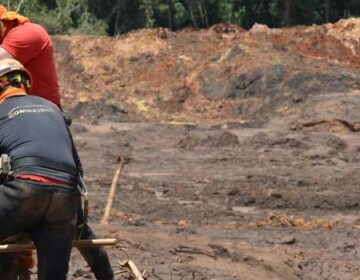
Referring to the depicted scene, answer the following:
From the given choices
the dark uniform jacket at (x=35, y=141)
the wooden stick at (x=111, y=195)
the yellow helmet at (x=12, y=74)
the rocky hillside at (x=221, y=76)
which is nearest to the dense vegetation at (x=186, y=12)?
the rocky hillside at (x=221, y=76)

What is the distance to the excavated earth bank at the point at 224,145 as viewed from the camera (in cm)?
892

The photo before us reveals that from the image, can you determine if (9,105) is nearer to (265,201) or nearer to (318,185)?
(265,201)

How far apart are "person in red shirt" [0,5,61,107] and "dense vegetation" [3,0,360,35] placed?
31.8 m

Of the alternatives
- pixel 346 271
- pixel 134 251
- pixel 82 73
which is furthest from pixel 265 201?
pixel 82 73

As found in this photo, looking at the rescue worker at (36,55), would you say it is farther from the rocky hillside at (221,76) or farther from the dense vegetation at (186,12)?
the dense vegetation at (186,12)

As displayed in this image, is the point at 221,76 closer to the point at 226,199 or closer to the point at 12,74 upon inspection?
the point at 226,199

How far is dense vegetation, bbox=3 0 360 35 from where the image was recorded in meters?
38.5

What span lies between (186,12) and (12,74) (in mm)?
34863

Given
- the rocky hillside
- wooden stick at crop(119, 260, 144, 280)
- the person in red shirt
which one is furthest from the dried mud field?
the rocky hillside

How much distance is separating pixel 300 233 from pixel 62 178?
22.4ft

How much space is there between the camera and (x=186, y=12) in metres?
39.2

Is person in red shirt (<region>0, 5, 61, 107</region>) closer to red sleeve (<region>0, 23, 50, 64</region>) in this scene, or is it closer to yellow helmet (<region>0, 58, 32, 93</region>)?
red sleeve (<region>0, 23, 50, 64</region>)

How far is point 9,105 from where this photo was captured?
4535mm

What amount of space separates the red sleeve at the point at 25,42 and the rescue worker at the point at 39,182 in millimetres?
1030
